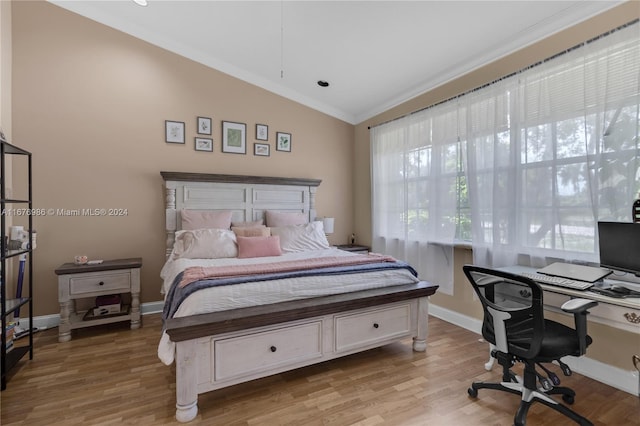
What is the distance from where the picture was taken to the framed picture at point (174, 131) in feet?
11.7

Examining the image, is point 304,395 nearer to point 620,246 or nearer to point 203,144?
point 620,246

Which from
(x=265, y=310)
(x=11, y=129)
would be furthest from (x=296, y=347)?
(x=11, y=129)

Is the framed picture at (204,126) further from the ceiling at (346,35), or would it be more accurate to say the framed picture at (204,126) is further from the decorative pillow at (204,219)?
the decorative pillow at (204,219)

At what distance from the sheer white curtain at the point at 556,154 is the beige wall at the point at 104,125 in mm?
2774

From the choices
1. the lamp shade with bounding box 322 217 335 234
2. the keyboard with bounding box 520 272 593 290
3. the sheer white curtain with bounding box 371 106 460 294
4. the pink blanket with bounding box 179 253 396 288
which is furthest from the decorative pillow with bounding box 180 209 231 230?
the keyboard with bounding box 520 272 593 290

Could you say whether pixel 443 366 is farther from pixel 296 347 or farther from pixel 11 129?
pixel 11 129

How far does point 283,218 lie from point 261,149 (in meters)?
1.00

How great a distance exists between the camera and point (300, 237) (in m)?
3.59

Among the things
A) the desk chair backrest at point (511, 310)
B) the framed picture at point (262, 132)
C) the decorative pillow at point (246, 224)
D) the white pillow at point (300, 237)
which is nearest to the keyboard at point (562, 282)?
the desk chair backrest at point (511, 310)

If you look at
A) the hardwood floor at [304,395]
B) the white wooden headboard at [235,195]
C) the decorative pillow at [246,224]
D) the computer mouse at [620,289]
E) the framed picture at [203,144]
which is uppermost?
the framed picture at [203,144]

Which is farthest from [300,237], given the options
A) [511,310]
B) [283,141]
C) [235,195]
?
[511,310]

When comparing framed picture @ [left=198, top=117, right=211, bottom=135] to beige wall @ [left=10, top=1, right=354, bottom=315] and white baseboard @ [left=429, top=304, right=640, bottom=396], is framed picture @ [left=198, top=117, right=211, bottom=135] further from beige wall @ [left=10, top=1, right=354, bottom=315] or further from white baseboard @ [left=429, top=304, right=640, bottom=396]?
white baseboard @ [left=429, top=304, right=640, bottom=396]

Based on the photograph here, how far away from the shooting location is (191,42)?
3.52m

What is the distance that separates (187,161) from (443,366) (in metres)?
3.43
